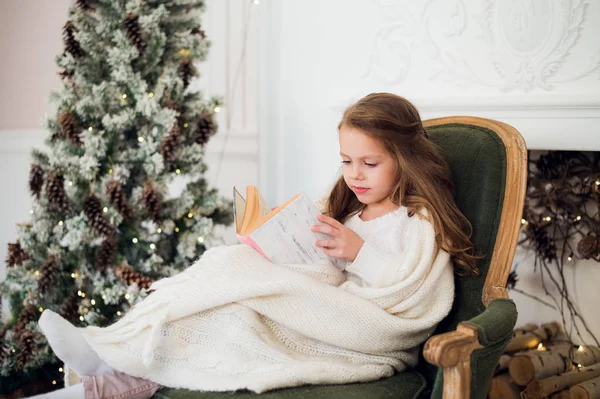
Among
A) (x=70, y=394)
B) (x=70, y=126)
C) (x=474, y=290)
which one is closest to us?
(x=70, y=394)

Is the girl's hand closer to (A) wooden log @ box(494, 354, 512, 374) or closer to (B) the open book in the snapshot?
(B) the open book

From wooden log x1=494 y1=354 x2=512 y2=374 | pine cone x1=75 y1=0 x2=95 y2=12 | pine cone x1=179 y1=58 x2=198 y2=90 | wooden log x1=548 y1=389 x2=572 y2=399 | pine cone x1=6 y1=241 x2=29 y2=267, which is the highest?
pine cone x1=75 y1=0 x2=95 y2=12

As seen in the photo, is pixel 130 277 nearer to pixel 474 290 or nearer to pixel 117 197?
pixel 117 197

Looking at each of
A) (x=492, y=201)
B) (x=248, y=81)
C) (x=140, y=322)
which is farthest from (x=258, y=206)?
(x=248, y=81)

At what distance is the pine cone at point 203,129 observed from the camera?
89.6 inches

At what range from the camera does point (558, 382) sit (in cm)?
198

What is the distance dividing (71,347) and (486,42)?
1565 millimetres

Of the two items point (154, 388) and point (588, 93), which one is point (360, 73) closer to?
point (588, 93)

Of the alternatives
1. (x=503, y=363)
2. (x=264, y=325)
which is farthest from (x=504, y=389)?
(x=264, y=325)

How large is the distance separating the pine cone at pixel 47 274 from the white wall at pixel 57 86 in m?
0.99

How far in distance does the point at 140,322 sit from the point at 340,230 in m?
0.53

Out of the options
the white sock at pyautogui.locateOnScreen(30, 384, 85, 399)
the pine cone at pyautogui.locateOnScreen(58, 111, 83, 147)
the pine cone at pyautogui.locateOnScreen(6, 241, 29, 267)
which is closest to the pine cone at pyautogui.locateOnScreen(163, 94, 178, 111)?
A: the pine cone at pyautogui.locateOnScreen(58, 111, 83, 147)

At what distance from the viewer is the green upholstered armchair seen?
111 centimetres

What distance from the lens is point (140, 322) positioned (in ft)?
4.56
